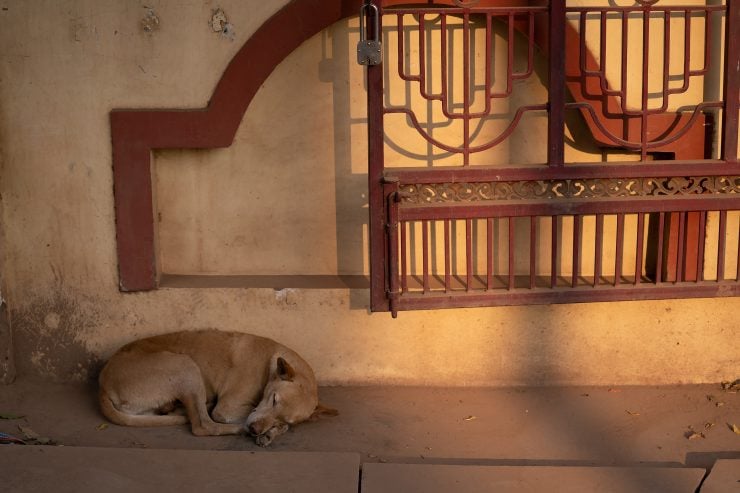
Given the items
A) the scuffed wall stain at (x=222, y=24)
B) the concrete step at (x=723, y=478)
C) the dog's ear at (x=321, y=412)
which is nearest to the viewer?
the concrete step at (x=723, y=478)

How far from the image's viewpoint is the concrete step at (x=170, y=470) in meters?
4.36

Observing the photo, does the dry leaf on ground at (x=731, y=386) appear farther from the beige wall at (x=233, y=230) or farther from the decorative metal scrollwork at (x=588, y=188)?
the decorative metal scrollwork at (x=588, y=188)

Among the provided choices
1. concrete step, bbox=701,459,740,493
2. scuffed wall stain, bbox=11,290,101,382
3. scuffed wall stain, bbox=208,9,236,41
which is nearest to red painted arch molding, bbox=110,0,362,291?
scuffed wall stain, bbox=208,9,236,41

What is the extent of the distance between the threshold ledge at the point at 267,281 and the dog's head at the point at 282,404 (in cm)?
68

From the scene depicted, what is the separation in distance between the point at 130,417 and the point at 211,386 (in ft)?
1.70

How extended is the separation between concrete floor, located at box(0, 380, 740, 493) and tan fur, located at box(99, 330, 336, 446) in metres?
0.11

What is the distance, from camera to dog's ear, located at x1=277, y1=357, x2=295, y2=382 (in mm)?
5252

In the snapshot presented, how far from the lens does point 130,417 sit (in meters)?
5.28

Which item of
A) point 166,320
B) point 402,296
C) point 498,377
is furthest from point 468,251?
point 166,320

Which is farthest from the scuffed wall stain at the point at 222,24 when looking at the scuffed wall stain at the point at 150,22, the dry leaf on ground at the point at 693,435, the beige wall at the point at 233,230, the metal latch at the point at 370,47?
the dry leaf on ground at the point at 693,435

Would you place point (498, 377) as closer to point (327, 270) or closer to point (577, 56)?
point (327, 270)

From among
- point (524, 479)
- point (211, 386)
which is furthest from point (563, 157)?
point (211, 386)

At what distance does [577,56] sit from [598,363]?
1952 mm

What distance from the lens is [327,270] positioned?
6.18 metres
